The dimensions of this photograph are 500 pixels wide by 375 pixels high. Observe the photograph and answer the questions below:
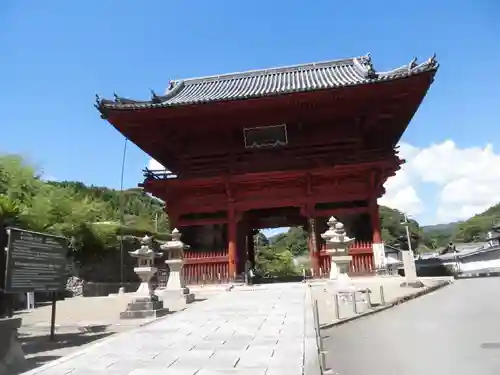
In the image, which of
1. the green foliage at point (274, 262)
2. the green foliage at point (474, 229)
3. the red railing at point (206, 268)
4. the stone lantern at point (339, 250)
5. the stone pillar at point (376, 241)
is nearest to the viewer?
the stone lantern at point (339, 250)

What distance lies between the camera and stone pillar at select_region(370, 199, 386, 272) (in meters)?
16.8

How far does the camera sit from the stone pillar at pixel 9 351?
5.88 metres

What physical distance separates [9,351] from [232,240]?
1241 centimetres

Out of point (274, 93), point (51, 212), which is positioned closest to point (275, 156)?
point (274, 93)

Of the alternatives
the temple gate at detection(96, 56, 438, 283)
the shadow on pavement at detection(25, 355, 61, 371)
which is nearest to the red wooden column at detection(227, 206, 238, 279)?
the temple gate at detection(96, 56, 438, 283)

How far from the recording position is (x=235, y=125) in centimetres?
1942

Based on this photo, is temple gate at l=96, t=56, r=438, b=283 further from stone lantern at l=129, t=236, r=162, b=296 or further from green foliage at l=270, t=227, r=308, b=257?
green foliage at l=270, t=227, r=308, b=257

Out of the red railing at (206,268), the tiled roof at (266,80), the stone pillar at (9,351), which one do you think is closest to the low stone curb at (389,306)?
the stone pillar at (9,351)

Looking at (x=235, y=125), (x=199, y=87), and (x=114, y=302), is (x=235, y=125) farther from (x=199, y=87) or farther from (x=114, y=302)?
(x=114, y=302)

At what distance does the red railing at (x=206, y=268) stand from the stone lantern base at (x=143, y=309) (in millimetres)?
6943

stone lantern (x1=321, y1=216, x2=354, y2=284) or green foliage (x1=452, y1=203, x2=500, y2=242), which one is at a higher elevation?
green foliage (x1=452, y1=203, x2=500, y2=242)

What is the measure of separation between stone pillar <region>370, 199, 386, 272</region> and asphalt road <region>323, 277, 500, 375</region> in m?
5.41

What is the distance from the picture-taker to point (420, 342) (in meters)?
7.17

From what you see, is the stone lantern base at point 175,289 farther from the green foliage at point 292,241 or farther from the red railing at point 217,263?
the green foliage at point 292,241
